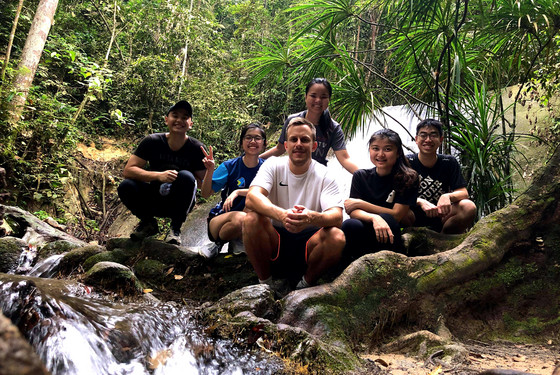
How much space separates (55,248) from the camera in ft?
13.0

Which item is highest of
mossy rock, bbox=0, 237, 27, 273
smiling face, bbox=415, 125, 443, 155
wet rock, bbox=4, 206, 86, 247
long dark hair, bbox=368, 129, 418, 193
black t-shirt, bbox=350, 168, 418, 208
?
smiling face, bbox=415, 125, 443, 155

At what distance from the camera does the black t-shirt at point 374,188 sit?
10.3ft

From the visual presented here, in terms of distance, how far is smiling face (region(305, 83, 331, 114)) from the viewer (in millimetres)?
3684

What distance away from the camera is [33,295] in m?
2.25

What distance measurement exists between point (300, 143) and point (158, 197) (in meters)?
1.76

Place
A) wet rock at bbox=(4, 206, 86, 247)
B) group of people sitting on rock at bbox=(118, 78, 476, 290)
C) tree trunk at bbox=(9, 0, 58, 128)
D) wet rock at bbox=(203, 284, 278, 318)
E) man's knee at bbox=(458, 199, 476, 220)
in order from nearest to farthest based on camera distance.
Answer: wet rock at bbox=(203, 284, 278, 318), group of people sitting on rock at bbox=(118, 78, 476, 290), man's knee at bbox=(458, 199, 476, 220), wet rock at bbox=(4, 206, 86, 247), tree trunk at bbox=(9, 0, 58, 128)

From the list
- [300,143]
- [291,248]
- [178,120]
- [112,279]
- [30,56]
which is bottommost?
[112,279]

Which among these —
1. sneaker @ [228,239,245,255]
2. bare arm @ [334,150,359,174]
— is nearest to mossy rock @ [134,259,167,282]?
sneaker @ [228,239,245,255]

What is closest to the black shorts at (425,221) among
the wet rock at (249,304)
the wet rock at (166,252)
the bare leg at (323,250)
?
the bare leg at (323,250)

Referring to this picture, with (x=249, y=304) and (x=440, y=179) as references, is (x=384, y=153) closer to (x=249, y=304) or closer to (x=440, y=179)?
(x=440, y=179)

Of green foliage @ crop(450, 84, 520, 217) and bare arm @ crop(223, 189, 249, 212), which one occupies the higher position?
green foliage @ crop(450, 84, 520, 217)

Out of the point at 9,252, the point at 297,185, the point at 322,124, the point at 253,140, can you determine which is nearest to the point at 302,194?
the point at 297,185

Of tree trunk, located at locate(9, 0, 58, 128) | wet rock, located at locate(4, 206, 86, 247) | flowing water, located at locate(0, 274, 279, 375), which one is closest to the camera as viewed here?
flowing water, located at locate(0, 274, 279, 375)

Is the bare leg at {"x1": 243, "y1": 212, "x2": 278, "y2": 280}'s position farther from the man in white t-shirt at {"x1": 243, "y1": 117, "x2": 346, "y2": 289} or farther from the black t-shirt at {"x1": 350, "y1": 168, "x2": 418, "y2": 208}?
the black t-shirt at {"x1": 350, "y1": 168, "x2": 418, "y2": 208}
